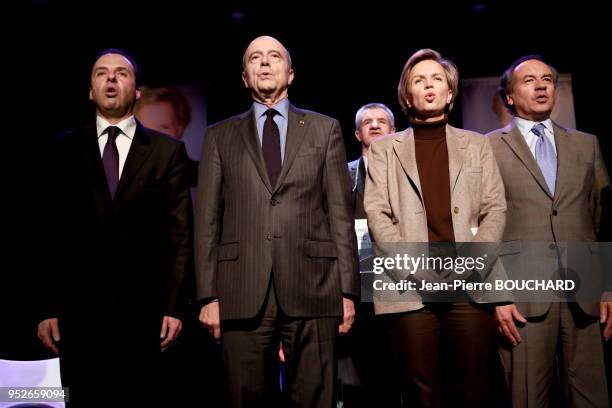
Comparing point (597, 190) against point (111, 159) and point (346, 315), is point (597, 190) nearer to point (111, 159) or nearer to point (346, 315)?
point (346, 315)

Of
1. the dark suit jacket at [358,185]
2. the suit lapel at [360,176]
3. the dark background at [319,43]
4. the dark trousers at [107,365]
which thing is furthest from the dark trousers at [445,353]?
the dark background at [319,43]

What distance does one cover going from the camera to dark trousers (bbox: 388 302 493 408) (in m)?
2.47

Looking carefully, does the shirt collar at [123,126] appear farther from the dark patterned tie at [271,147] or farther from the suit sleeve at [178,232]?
the dark patterned tie at [271,147]

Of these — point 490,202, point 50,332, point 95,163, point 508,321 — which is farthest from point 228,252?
point 508,321

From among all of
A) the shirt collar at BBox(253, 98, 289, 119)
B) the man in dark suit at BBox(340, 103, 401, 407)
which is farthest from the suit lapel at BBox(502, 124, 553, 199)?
the shirt collar at BBox(253, 98, 289, 119)

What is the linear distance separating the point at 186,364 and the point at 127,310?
172 centimetres

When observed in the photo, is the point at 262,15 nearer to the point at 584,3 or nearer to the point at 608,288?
the point at 584,3

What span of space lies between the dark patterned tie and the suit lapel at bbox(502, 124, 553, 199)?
3.70 ft

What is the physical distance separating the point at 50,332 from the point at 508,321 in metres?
1.95

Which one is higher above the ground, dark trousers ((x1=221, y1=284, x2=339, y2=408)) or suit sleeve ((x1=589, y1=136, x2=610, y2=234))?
suit sleeve ((x1=589, y1=136, x2=610, y2=234))

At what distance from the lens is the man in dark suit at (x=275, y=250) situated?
8.21 ft

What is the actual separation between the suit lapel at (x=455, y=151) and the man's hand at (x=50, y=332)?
1.76 metres

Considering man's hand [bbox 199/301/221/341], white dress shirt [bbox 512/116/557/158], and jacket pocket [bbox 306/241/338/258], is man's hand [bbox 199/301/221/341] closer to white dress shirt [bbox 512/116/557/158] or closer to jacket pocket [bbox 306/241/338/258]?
jacket pocket [bbox 306/241/338/258]

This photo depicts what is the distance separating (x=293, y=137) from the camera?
2.69 m
